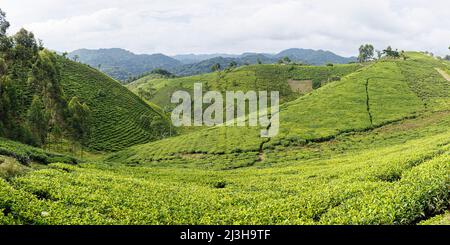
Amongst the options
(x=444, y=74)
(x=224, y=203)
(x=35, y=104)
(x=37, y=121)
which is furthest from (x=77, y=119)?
(x=444, y=74)

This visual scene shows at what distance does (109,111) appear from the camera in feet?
412

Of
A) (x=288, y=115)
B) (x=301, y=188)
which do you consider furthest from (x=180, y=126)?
(x=301, y=188)

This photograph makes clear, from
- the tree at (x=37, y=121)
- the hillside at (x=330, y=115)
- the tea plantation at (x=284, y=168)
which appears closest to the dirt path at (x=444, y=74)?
the tea plantation at (x=284, y=168)

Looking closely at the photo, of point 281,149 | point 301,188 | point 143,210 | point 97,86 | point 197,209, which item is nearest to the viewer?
point 143,210

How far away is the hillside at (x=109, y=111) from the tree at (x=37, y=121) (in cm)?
2452

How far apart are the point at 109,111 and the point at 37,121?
52242 millimetres

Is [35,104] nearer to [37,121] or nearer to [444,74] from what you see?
[37,121]

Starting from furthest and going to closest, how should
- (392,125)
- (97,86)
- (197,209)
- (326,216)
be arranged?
(97,86)
(392,125)
(197,209)
(326,216)

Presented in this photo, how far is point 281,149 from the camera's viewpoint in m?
75.2

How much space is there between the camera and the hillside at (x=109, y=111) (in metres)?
108
